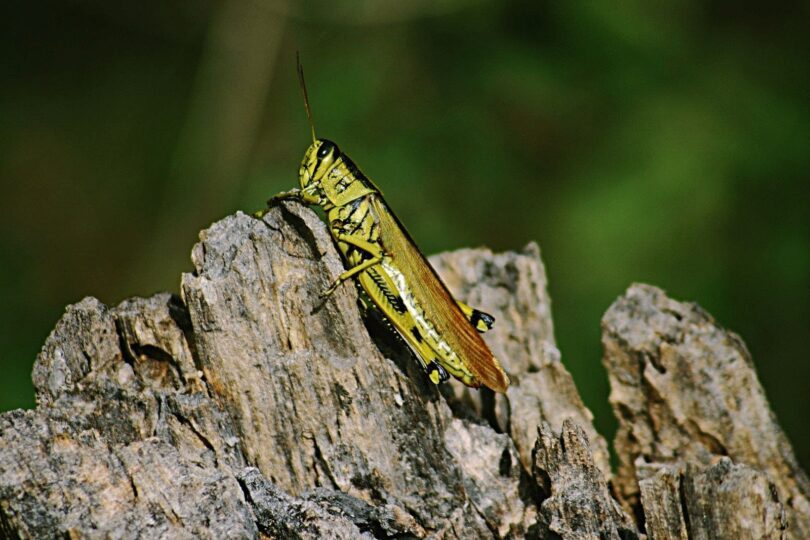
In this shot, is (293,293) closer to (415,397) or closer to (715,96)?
(415,397)

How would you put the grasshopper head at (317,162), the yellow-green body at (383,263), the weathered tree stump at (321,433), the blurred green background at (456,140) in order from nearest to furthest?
the weathered tree stump at (321,433)
the yellow-green body at (383,263)
the grasshopper head at (317,162)
the blurred green background at (456,140)

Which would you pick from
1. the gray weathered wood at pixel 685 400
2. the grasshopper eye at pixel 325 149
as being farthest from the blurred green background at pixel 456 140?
the grasshopper eye at pixel 325 149

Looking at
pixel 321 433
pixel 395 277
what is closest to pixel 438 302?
pixel 395 277

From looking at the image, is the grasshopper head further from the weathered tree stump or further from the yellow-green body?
the weathered tree stump

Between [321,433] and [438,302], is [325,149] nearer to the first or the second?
[438,302]

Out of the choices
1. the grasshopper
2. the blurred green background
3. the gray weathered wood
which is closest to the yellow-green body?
the grasshopper

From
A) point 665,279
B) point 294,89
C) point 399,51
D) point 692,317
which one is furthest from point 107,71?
point 692,317

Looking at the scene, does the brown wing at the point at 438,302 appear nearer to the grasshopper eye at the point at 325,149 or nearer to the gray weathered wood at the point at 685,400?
the grasshopper eye at the point at 325,149

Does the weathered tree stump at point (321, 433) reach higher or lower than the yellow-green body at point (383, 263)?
lower
